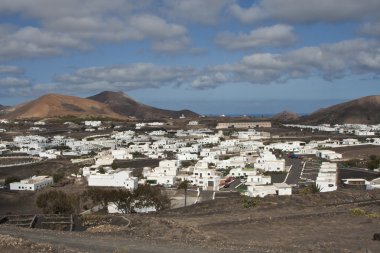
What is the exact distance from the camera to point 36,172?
59531mm

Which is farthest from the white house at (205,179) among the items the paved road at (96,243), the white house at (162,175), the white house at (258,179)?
the paved road at (96,243)

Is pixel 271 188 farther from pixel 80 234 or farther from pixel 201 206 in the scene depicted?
pixel 80 234

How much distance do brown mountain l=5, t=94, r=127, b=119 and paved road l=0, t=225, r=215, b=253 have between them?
146m

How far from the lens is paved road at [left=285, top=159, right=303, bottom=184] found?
48406mm

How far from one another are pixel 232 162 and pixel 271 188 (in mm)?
21014

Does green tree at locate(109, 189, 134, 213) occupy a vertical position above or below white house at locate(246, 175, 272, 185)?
above

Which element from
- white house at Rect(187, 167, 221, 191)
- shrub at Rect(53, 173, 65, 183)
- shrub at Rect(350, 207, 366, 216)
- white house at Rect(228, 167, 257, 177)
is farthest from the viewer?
white house at Rect(228, 167, 257, 177)

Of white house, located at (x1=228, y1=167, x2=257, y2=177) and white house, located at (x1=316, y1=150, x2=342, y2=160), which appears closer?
white house, located at (x1=228, y1=167, x2=257, y2=177)

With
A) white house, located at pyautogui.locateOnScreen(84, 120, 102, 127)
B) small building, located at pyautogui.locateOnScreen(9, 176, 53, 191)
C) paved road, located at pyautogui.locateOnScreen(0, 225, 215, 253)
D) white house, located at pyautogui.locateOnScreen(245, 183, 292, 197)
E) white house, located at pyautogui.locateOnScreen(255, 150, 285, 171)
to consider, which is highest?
white house, located at pyautogui.locateOnScreen(84, 120, 102, 127)

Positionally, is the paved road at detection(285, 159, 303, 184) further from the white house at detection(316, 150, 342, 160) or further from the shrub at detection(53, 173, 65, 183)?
the shrub at detection(53, 173, 65, 183)

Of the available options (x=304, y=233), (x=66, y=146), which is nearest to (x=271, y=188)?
(x=304, y=233)

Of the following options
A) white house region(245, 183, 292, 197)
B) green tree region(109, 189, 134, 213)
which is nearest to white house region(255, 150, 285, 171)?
white house region(245, 183, 292, 197)

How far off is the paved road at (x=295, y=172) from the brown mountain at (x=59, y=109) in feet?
350

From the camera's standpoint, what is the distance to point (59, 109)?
168500 millimetres
